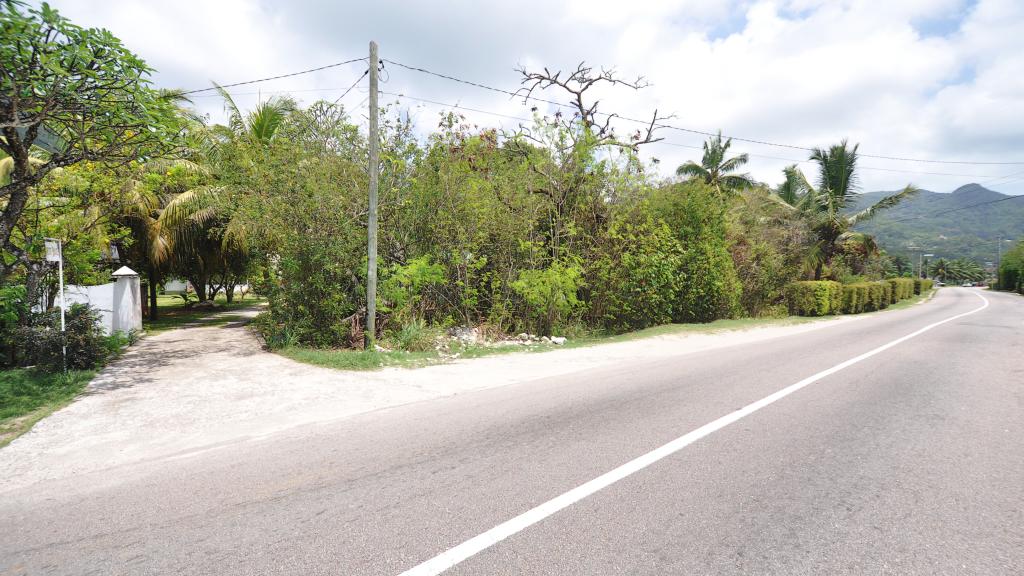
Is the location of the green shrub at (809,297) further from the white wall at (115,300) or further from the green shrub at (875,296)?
the white wall at (115,300)

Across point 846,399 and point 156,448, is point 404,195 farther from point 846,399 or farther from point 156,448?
point 846,399

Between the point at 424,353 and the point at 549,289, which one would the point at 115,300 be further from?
the point at 549,289

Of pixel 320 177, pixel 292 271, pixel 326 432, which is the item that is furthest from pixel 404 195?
pixel 326 432

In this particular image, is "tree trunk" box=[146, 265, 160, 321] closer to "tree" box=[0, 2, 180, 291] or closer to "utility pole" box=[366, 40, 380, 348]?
"tree" box=[0, 2, 180, 291]

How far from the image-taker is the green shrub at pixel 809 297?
2131 centimetres

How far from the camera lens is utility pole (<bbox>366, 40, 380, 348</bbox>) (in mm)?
9625

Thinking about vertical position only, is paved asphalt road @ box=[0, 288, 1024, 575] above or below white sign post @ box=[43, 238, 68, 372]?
below

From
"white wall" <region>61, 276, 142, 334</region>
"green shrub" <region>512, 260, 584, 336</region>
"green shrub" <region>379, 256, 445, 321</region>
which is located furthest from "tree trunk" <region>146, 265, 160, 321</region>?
"green shrub" <region>512, 260, 584, 336</region>

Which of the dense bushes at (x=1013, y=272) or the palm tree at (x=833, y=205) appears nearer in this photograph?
the palm tree at (x=833, y=205)

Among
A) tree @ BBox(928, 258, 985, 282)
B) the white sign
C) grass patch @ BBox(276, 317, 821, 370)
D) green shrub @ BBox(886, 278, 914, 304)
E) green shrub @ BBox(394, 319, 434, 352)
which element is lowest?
grass patch @ BBox(276, 317, 821, 370)

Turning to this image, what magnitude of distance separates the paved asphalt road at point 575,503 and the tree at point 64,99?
5.32 metres

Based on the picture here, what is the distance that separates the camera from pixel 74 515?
3.40 meters

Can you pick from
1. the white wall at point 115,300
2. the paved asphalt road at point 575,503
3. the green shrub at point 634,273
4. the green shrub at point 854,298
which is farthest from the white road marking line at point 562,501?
the green shrub at point 854,298

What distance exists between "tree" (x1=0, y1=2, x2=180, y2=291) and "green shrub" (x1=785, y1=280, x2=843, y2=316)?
899 inches
